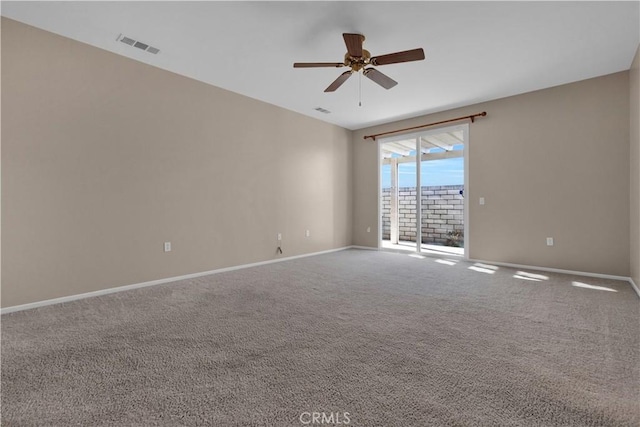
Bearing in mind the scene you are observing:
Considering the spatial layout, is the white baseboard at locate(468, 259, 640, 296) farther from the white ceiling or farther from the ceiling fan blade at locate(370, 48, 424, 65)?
the ceiling fan blade at locate(370, 48, 424, 65)

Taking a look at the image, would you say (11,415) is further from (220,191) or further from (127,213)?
(220,191)

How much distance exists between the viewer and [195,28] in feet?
9.45

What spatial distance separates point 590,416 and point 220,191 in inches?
167

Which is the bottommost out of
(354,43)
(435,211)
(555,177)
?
(435,211)

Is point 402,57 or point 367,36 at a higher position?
point 367,36

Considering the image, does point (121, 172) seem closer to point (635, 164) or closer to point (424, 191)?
point (424, 191)

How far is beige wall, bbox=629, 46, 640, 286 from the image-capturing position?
128 inches

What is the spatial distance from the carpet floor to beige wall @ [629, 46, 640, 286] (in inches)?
22.3

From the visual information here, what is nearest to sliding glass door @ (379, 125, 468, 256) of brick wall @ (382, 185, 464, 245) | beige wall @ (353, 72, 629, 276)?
brick wall @ (382, 185, 464, 245)

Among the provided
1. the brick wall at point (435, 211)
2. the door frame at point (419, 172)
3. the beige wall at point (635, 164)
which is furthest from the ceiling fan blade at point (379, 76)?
the brick wall at point (435, 211)

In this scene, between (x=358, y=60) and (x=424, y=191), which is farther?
(x=424, y=191)

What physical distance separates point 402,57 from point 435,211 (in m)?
3.52

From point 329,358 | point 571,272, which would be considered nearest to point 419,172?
point 571,272

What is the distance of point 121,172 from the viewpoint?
337cm
